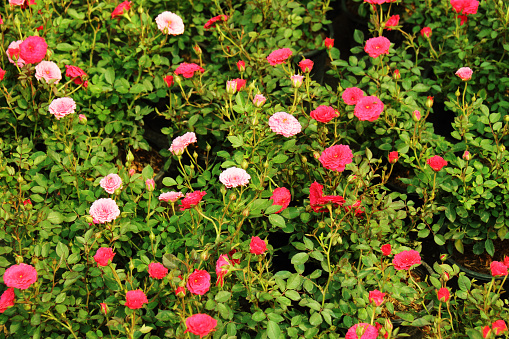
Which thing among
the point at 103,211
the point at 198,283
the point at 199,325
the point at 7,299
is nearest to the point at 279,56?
the point at 103,211

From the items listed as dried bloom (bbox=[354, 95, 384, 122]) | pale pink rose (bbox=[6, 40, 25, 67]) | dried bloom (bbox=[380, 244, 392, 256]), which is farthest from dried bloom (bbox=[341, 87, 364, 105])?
pale pink rose (bbox=[6, 40, 25, 67])

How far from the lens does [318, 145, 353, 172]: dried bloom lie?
150 centimetres

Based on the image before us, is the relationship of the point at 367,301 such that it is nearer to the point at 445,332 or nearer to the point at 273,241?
the point at 445,332

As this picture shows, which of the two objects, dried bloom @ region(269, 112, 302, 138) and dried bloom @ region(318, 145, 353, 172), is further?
dried bloom @ region(269, 112, 302, 138)

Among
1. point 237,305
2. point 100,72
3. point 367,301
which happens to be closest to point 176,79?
point 100,72

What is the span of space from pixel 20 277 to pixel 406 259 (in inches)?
42.6

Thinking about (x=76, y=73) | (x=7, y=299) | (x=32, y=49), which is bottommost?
(x=7, y=299)

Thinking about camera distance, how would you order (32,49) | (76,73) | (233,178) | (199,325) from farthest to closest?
1. (76,73)
2. (32,49)
3. (233,178)
4. (199,325)

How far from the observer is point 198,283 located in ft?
4.22

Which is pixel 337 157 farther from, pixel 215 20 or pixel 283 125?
pixel 215 20

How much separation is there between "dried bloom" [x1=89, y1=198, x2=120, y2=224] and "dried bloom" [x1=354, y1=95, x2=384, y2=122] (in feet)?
2.80

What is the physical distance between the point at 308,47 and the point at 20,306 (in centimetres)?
172

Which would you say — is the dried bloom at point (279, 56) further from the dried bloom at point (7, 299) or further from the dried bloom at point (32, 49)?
the dried bloom at point (7, 299)

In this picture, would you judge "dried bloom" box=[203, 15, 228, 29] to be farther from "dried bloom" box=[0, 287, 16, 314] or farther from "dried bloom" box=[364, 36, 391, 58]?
"dried bloom" box=[0, 287, 16, 314]
